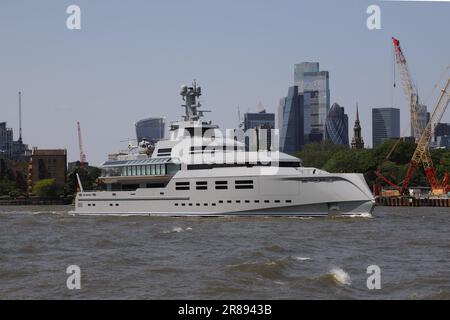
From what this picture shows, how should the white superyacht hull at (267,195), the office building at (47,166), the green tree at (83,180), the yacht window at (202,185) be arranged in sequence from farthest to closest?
the office building at (47,166), the green tree at (83,180), the yacht window at (202,185), the white superyacht hull at (267,195)

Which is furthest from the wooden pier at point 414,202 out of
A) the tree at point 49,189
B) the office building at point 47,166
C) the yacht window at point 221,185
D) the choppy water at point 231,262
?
the office building at point 47,166

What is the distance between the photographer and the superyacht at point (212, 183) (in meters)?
50.3

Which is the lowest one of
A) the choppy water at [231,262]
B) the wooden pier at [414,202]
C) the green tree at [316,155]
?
the wooden pier at [414,202]

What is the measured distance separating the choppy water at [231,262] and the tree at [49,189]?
121713mm

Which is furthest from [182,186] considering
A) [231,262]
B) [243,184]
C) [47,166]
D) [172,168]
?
[47,166]

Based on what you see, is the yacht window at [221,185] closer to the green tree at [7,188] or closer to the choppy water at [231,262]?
the choppy water at [231,262]

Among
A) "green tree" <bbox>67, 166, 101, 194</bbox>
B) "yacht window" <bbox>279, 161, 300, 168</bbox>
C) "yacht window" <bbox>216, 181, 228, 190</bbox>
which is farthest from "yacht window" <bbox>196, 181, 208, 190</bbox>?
"green tree" <bbox>67, 166, 101, 194</bbox>

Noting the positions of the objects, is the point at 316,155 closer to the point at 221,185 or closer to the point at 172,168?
the point at 172,168

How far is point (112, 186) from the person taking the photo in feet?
220

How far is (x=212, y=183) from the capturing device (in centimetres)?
5381

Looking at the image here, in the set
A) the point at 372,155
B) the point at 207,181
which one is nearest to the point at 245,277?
the point at 207,181

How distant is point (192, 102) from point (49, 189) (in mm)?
101698
